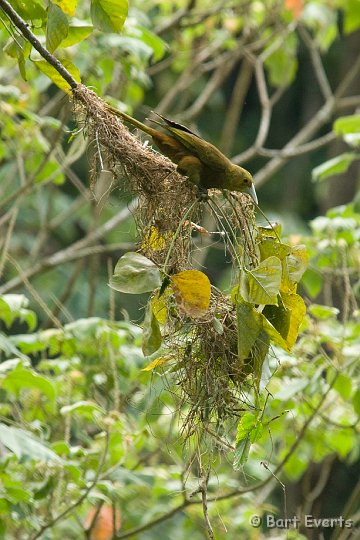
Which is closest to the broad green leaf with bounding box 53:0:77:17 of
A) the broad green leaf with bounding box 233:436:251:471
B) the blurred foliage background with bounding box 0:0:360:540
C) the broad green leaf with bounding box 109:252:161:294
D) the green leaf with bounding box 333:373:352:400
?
the blurred foliage background with bounding box 0:0:360:540

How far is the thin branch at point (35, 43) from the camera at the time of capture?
5.22 feet

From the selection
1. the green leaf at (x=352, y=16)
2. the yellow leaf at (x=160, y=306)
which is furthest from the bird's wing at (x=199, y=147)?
the green leaf at (x=352, y=16)

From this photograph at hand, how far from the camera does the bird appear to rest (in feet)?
5.48

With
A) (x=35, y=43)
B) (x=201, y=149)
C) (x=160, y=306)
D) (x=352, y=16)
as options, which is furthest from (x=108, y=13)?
(x=352, y=16)

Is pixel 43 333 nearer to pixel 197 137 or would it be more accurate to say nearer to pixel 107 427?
pixel 107 427

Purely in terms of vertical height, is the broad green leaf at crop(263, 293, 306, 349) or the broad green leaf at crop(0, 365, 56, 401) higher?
the broad green leaf at crop(263, 293, 306, 349)

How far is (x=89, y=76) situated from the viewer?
3.05 m

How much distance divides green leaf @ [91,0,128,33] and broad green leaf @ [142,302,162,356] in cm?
63

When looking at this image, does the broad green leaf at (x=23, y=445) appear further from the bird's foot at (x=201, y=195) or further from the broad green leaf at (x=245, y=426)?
the bird's foot at (x=201, y=195)

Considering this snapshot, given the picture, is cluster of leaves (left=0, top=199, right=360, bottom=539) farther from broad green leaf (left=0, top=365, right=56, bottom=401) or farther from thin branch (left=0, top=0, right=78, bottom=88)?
thin branch (left=0, top=0, right=78, bottom=88)

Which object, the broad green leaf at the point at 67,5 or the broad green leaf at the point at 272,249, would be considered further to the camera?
the broad green leaf at the point at 67,5

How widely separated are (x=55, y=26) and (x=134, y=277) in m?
0.50

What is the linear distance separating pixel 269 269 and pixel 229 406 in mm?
299

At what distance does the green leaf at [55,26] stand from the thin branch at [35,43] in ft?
0.08
